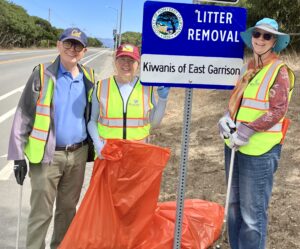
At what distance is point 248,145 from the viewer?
3012mm

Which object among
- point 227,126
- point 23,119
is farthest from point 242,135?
point 23,119

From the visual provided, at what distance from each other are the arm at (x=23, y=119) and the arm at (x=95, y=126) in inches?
16.7

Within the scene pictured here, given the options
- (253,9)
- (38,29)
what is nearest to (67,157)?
(253,9)

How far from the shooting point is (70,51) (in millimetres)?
3178

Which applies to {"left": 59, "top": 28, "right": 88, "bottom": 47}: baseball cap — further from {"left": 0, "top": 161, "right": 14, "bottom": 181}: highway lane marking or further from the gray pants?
{"left": 0, "top": 161, "right": 14, "bottom": 181}: highway lane marking

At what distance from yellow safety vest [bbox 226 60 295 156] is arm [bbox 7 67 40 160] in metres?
1.48

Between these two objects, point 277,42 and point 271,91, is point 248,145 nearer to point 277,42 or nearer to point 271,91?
point 271,91

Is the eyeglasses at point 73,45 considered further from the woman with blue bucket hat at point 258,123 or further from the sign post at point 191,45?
the woman with blue bucket hat at point 258,123

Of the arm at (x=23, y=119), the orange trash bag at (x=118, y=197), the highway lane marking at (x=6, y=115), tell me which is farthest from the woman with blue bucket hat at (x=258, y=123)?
the highway lane marking at (x=6, y=115)

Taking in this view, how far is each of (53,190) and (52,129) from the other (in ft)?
1.64

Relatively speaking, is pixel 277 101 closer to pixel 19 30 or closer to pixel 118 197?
pixel 118 197

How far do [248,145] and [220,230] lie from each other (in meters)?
1.12

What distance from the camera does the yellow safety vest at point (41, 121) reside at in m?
3.06

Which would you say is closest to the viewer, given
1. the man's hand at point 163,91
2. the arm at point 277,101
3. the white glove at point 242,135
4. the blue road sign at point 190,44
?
the blue road sign at point 190,44
